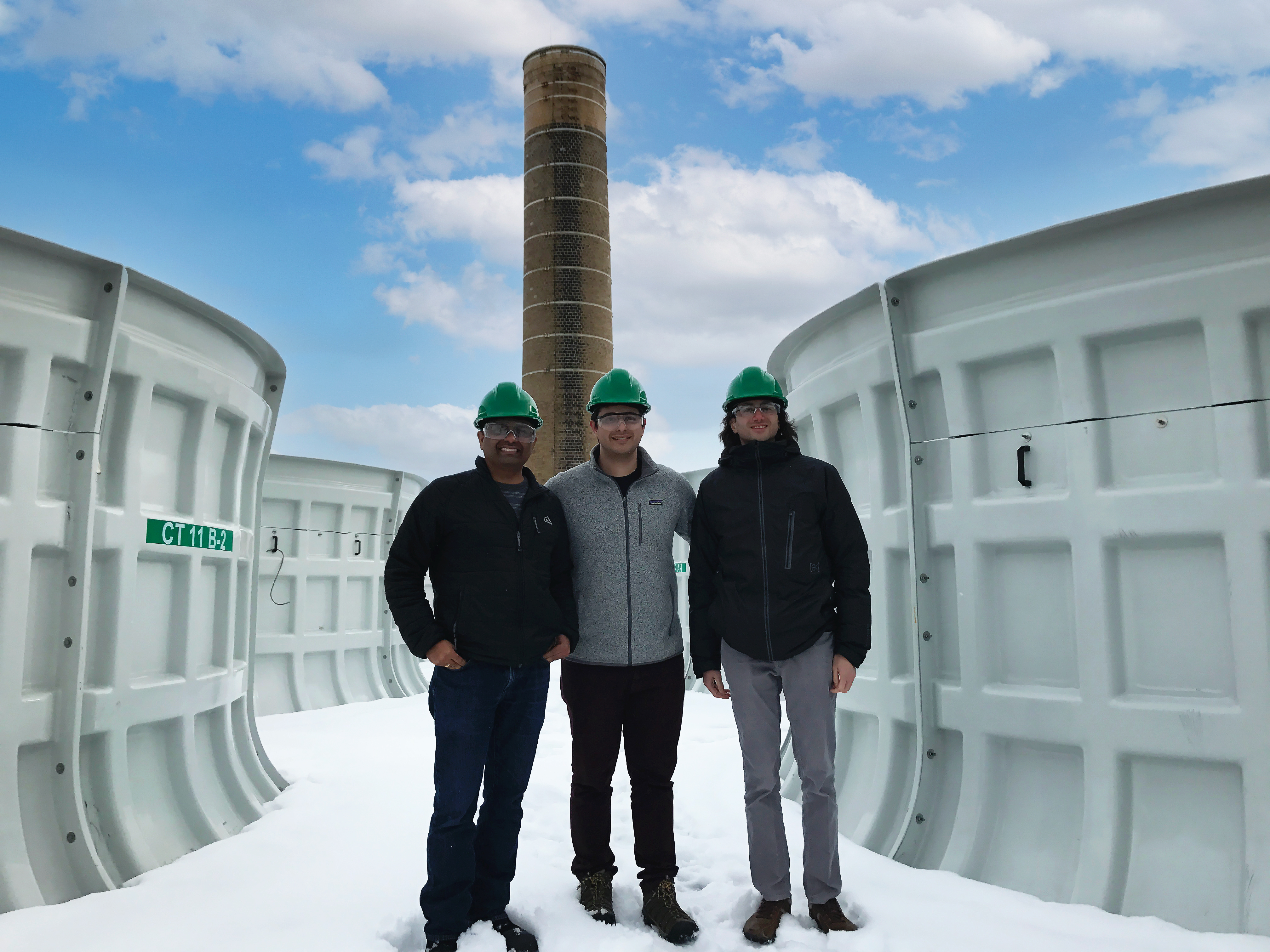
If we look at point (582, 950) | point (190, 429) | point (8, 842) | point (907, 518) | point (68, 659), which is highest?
point (190, 429)

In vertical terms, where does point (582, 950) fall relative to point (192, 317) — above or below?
below

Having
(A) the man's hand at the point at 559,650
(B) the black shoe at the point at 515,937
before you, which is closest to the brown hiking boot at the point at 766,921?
(B) the black shoe at the point at 515,937

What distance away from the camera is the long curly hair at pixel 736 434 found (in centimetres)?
324

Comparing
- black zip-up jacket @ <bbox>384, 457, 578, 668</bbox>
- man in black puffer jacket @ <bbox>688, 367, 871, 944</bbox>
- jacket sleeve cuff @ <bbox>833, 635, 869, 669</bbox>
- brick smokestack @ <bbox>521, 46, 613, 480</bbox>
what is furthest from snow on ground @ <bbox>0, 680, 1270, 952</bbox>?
brick smokestack @ <bbox>521, 46, 613, 480</bbox>

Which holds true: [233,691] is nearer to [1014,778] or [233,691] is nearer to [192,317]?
[192,317]

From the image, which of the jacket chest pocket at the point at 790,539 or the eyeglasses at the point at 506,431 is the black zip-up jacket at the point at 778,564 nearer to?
the jacket chest pocket at the point at 790,539

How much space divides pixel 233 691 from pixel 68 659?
135cm

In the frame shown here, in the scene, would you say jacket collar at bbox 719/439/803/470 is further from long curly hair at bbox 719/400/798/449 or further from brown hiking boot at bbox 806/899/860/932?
brown hiking boot at bbox 806/899/860/932

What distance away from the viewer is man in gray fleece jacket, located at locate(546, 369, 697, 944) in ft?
10.3

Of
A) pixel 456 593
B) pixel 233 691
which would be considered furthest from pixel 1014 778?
pixel 233 691

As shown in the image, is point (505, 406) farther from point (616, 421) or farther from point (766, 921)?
point (766, 921)

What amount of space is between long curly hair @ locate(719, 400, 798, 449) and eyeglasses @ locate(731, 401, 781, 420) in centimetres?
2

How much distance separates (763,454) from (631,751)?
1236 mm

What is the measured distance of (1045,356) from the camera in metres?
3.35
